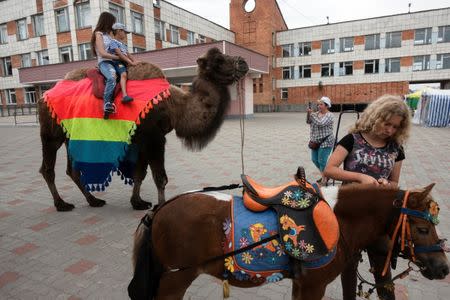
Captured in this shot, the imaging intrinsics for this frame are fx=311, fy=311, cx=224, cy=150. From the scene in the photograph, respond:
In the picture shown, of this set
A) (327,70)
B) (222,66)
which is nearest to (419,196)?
(222,66)

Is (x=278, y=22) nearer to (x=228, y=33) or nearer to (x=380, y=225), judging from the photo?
(x=228, y=33)

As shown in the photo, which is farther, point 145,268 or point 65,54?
point 65,54

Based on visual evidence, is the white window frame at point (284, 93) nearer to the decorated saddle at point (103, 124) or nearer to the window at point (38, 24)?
the window at point (38, 24)

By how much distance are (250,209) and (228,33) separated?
3698 centimetres

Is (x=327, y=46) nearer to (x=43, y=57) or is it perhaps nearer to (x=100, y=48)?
(x=43, y=57)

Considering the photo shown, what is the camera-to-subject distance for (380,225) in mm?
1766

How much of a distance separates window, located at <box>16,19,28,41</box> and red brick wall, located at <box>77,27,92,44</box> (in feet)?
25.1

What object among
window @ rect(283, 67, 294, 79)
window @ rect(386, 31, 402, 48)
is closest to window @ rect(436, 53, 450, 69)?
window @ rect(386, 31, 402, 48)

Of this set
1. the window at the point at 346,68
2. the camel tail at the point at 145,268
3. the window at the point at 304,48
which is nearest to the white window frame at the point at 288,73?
the window at the point at 304,48

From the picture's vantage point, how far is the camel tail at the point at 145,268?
1.84m

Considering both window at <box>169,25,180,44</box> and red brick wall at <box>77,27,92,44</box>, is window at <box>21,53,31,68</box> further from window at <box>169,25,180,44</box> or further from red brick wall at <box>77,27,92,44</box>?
window at <box>169,25,180,44</box>

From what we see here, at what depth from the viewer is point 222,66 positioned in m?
3.27

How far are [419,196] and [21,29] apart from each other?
111 ft

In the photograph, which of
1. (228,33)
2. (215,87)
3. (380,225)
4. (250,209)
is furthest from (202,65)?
(228,33)
